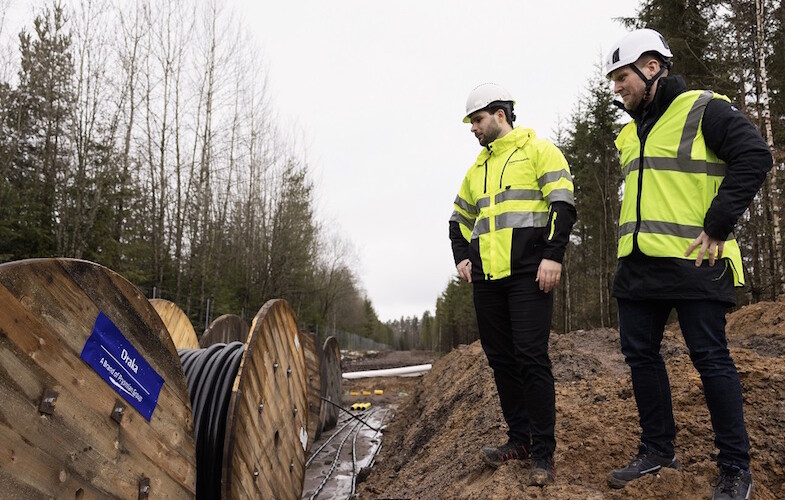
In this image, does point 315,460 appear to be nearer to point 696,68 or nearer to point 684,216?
point 684,216

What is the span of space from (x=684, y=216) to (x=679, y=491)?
1305 mm

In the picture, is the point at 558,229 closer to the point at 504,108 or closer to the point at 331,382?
the point at 504,108

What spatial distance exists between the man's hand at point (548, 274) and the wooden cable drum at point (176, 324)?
4060 millimetres

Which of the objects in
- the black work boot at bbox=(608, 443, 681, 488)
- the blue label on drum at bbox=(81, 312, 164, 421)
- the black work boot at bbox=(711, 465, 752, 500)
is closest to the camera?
the blue label on drum at bbox=(81, 312, 164, 421)

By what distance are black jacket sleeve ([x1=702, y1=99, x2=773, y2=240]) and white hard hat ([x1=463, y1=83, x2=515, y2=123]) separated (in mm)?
1199

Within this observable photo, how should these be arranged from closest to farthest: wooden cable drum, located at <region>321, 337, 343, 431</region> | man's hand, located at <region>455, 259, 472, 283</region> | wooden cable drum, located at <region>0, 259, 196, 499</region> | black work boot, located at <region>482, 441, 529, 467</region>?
wooden cable drum, located at <region>0, 259, 196, 499</region>
black work boot, located at <region>482, 441, 529, 467</region>
man's hand, located at <region>455, 259, 472, 283</region>
wooden cable drum, located at <region>321, 337, 343, 431</region>

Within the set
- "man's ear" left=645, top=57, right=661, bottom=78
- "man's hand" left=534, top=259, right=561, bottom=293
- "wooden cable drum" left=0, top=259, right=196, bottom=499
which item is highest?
"man's ear" left=645, top=57, right=661, bottom=78

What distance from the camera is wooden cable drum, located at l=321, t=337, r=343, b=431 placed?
8.99 m

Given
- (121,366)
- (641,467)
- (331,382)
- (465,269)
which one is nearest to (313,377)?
(331,382)

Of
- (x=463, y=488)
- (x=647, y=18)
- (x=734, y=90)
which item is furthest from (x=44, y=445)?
(x=647, y=18)

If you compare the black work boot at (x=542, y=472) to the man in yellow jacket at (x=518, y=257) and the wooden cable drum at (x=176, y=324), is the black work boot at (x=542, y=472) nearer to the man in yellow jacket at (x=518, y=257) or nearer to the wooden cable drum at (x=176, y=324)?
the man in yellow jacket at (x=518, y=257)

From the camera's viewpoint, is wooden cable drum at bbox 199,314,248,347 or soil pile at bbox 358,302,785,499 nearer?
soil pile at bbox 358,302,785,499

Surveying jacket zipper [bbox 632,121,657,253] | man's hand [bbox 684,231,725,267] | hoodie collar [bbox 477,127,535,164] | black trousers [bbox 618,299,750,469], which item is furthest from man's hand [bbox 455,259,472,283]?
man's hand [bbox 684,231,725,267]

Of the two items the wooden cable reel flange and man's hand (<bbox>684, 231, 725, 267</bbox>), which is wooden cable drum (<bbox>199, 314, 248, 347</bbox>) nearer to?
the wooden cable reel flange
